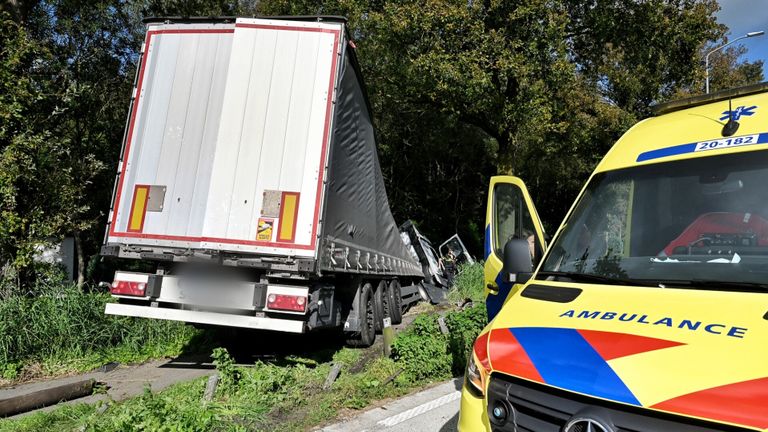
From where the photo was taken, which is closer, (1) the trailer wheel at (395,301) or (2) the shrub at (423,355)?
(2) the shrub at (423,355)

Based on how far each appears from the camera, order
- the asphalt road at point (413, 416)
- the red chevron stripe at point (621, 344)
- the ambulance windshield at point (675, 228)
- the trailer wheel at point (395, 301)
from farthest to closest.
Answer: the trailer wheel at point (395, 301) → the asphalt road at point (413, 416) → the ambulance windshield at point (675, 228) → the red chevron stripe at point (621, 344)

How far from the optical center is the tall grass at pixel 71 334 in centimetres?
A: 705

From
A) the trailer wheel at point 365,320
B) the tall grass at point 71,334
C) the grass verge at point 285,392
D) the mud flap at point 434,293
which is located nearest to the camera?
the grass verge at point 285,392

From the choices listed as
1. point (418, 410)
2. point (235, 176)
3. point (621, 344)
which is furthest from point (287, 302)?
point (621, 344)

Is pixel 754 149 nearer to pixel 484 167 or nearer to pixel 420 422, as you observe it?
pixel 420 422

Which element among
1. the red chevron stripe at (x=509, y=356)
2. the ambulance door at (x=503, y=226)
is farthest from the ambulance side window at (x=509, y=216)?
the red chevron stripe at (x=509, y=356)

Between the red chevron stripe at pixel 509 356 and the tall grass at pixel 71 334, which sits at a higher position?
the red chevron stripe at pixel 509 356

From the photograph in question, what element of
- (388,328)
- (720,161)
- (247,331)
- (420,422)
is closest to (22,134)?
(247,331)

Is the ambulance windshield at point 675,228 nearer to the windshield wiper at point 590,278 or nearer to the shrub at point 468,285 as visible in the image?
the windshield wiper at point 590,278

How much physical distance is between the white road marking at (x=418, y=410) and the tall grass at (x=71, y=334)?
4762 mm

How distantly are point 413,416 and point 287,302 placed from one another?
72.7 inches

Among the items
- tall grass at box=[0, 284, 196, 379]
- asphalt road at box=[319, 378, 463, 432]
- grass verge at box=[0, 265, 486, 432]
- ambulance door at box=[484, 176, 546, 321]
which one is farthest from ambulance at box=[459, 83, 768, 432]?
tall grass at box=[0, 284, 196, 379]

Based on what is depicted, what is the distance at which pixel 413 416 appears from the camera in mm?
4637

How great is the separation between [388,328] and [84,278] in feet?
37.1
